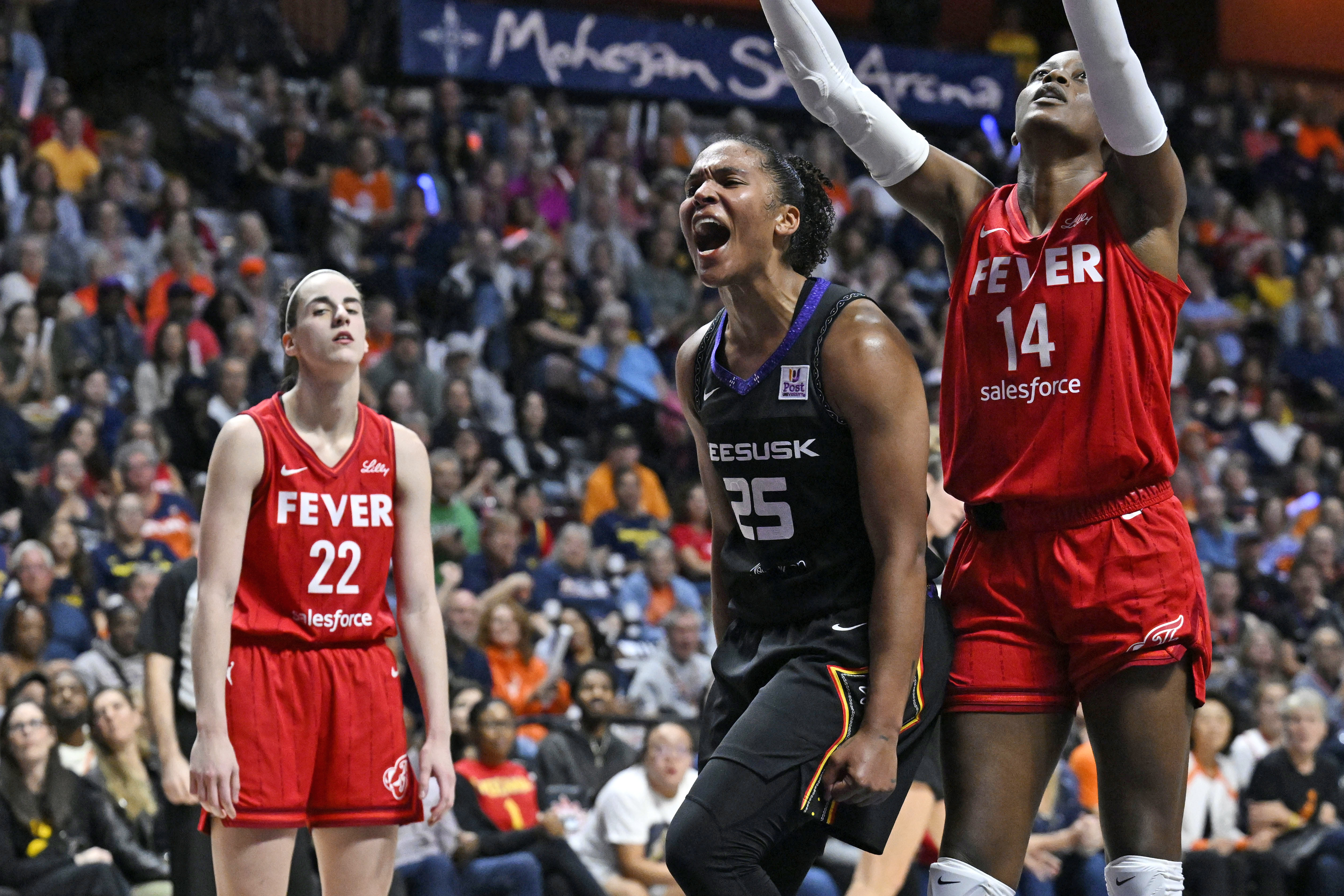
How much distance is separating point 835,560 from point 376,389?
795 cm

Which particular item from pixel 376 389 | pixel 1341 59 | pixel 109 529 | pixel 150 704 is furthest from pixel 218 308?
pixel 1341 59

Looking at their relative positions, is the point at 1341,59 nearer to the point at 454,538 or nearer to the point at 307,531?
the point at 454,538

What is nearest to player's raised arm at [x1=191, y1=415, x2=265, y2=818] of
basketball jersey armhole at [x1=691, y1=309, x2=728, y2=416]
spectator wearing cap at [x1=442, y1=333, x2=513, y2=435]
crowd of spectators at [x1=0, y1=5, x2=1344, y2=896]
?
crowd of spectators at [x1=0, y1=5, x2=1344, y2=896]

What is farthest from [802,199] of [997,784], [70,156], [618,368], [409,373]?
[70,156]

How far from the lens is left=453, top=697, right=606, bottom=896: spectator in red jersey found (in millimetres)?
7328

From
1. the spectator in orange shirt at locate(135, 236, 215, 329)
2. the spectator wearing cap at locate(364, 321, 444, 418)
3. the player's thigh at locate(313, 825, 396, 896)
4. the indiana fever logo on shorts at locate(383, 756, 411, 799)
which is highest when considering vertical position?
the spectator in orange shirt at locate(135, 236, 215, 329)

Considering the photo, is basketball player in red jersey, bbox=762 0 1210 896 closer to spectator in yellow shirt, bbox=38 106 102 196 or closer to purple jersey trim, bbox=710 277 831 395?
purple jersey trim, bbox=710 277 831 395

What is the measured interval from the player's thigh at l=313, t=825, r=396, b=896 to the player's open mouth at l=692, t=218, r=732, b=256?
177 centimetres

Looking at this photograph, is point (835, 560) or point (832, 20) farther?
point (832, 20)

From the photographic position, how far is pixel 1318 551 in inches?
459

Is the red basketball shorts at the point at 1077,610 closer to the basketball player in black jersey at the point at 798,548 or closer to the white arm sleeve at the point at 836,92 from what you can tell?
the basketball player in black jersey at the point at 798,548

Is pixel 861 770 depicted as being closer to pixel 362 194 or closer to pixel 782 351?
pixel 782 351

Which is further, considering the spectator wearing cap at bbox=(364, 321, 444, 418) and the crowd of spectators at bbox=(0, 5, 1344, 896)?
the spectator wearing cap at bbox=(364, 321, 444, 418)

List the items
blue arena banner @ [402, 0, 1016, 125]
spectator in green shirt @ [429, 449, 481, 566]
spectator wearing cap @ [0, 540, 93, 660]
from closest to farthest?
spectator wearing cap @ [0, 540, 93, 660]
spectator in green shirt @ [429, 449, 481, 566]
blue arena banner @ [402, 0, 1016, 125]
